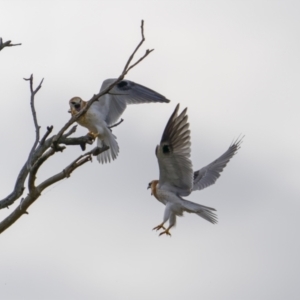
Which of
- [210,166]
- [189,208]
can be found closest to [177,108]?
[189,208]

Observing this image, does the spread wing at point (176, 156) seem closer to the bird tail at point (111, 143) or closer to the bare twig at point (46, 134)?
the bird tail at point (111, 143)

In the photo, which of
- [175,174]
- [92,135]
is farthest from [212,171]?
[92,135]

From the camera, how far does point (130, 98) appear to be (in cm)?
1016

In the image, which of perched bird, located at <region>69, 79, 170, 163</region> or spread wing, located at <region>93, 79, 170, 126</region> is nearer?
perched bird, located at <region>69, 79, 170, 163</region>

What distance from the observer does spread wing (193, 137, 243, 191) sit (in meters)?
12.6

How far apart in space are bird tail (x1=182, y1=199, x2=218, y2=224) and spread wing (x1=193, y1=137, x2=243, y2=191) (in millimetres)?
2000

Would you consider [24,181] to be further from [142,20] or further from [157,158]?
[157,158]

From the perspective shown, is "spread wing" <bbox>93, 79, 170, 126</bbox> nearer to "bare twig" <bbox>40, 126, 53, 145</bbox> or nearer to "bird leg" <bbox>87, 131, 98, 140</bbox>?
"bird leg" <bbox>87, 131, 98, 140</bbox>

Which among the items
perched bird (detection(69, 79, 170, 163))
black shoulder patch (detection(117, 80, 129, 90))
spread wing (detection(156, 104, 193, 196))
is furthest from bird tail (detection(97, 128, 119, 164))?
black shoulder patch (detection(117, 80, 129, 90))

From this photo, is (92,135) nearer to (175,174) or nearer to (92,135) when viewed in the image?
(92,135)

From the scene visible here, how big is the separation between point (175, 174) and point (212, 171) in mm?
2814

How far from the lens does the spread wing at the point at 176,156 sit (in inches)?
382

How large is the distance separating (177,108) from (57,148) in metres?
3.08

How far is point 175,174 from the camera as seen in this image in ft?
34.2
